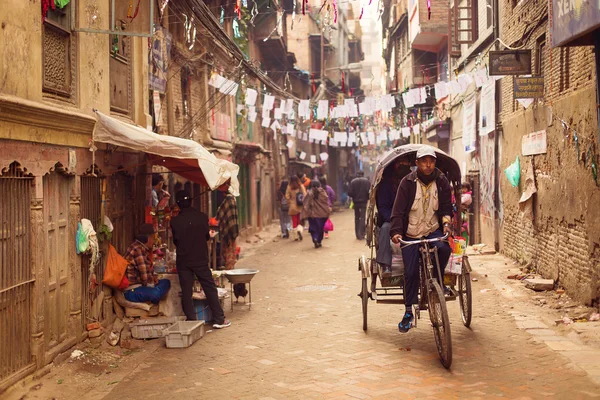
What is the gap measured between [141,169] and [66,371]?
4.91 metres

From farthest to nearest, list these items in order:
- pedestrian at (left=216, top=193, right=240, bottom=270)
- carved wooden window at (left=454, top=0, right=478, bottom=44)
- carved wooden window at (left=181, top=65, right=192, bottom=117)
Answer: carved wooden window at (left=454, top=0, right=478, bottom=44), carved wooden window at (left=181, top=65, right=192, bottom=117), pedestrian at (left=216, top=193, right=240, bottom=270)

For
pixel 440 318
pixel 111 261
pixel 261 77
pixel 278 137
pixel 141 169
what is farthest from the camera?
pixel 278 137

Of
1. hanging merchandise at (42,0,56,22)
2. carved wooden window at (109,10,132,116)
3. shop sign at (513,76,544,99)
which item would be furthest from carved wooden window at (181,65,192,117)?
hanging merchandise at (42,0,56,22)

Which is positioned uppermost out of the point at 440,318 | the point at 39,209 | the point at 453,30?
the point at 453,30

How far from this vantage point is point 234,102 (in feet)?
84.3

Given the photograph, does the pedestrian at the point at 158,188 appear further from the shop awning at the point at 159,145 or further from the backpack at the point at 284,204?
the backpack at the point at 284,204

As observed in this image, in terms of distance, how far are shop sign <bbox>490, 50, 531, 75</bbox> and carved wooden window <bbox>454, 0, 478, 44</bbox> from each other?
7837 millimetres

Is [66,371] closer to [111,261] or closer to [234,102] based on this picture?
[111,261]

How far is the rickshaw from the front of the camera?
23.6ft

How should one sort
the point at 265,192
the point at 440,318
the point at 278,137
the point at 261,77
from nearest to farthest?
the point at 440,318 → the point at 261,77 → the point at 265,192 → the point at 278,137

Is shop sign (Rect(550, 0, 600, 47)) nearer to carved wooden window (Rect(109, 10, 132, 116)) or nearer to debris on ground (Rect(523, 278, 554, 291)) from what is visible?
debris on ground (Rect(523, 278, 554, 291))

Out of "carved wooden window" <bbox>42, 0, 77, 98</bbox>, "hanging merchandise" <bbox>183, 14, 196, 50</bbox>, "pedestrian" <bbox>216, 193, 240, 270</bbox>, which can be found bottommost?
"pedestrian" <bbox>216, 193, 240, 270</bbox>

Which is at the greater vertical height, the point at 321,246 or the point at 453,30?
the point at 453,30

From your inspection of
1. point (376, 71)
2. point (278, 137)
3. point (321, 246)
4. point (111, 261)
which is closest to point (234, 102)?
point (321, 246)
